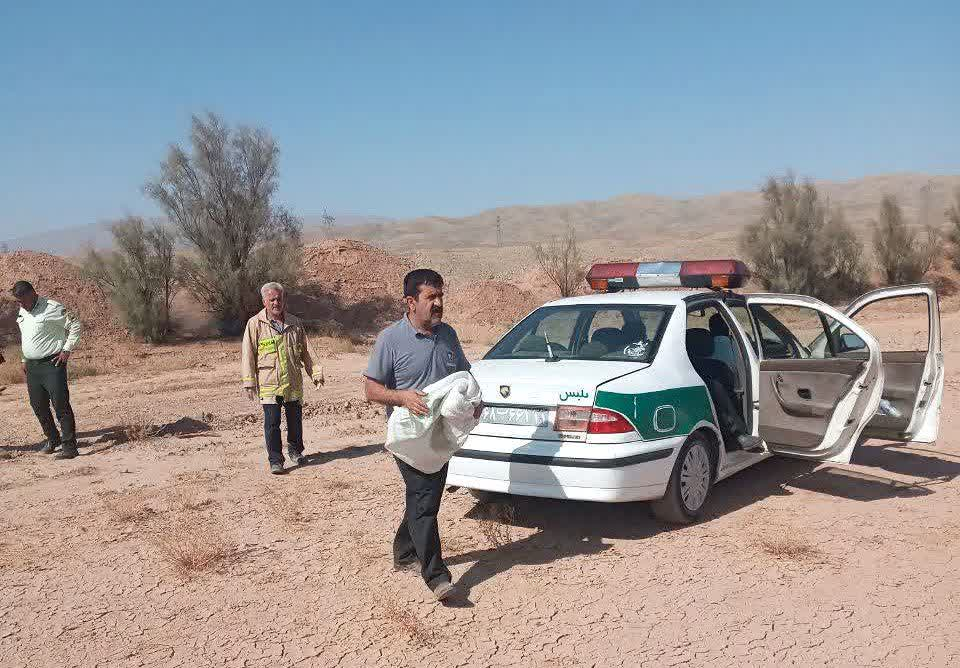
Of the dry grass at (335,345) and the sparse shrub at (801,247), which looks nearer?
the dry grass at (335,345)

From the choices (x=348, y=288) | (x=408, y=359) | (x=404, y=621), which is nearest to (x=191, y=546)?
(x=404, y=621)

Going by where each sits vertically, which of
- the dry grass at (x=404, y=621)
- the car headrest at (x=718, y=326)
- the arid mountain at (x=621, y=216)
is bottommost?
the dry grass at (x=404, y=621)

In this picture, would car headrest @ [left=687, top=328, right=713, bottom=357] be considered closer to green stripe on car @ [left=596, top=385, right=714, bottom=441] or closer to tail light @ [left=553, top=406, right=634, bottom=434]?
green stripe on car @ [left=596, top=385, right=714, bottom=441]

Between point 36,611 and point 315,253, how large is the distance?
24679mm

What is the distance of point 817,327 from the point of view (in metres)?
22.3

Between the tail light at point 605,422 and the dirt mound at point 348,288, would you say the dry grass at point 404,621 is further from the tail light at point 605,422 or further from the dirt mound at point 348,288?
the dirt mound at point 348,288

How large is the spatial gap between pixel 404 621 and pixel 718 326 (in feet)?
11.9

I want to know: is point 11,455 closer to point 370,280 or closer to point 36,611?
point 36,611

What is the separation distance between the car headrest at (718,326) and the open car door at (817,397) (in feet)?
0.88

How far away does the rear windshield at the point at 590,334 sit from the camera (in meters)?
5.85

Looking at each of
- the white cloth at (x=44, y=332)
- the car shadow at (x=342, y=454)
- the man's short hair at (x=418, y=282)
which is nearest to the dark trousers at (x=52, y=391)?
the white cloth at (x=44, y=332)

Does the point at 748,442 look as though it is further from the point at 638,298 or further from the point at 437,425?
the point at 437,425

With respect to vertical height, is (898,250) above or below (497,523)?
above

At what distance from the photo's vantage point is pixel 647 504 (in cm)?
602
